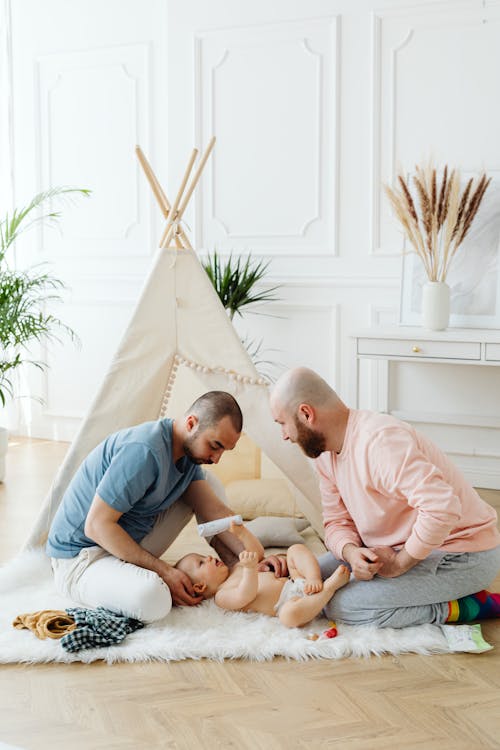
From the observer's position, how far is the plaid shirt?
2418mm

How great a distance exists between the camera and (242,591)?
2604 mm

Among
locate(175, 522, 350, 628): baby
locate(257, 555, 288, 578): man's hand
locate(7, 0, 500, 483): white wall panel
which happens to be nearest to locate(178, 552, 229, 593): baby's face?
locate(175, 522, 350, 628): baby

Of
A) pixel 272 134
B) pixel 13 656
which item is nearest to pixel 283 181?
pixel 272 134

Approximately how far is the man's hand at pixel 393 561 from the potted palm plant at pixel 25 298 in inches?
92.3

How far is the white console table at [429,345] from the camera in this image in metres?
3.73

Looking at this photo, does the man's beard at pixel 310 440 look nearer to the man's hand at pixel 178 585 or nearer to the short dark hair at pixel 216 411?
the short dark hair at pixel 216 411

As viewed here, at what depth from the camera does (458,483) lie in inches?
101

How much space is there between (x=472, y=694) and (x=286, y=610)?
57 cm

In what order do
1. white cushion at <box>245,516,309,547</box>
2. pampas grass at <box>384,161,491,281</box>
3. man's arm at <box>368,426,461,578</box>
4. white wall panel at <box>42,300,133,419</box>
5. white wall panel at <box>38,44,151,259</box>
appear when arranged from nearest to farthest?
man's arm at <box>368,426,461,578</box>, white cushion at <box>245,516,309,547</box>, pampas grass at <box>384,161,491,281</box>, white wall panel at <box>38,44,151,259</box>, white wall panel at <box>42,300,133,419</box>

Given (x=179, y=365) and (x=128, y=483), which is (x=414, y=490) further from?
(x=179, y=365)

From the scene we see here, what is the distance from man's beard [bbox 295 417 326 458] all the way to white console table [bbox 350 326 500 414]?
1.39 meters

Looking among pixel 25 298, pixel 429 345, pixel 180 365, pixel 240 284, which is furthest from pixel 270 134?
pixel 180 365

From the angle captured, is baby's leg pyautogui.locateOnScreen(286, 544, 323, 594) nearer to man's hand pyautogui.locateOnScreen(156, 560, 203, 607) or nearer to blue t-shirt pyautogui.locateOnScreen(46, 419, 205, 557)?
man's hand pyautogui.locateOnScreen(156, 560, 203, 607)

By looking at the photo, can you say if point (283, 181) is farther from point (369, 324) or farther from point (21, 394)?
point (21, 394)
